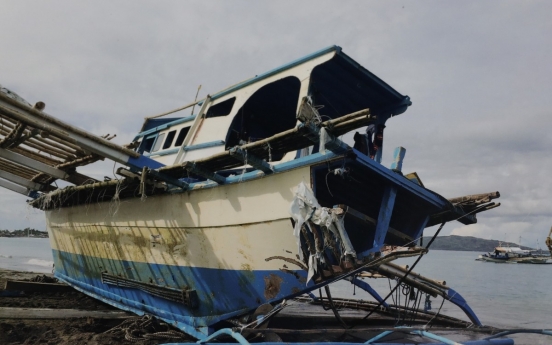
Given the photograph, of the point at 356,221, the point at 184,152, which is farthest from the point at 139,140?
the point at 356,221

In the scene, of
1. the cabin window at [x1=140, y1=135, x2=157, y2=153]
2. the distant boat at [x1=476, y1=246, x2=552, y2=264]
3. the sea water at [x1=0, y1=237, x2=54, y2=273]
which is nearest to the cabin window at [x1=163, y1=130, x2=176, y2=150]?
the cabin window at [x1=140, y1=135, x2=157, y2=153]

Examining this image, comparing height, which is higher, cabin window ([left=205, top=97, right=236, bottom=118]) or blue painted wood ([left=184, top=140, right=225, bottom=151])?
cabin window ([left=205, top=97, right=236, bottom=118])

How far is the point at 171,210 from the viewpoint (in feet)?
23.9

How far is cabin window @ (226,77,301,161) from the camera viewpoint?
739 cm

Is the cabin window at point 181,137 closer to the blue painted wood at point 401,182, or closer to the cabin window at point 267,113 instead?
the cabin window at point 267,113

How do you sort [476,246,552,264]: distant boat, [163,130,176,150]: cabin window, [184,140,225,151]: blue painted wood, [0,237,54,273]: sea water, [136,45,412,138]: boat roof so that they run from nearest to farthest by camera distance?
[136,45,412,138]: boat roof, [184,140,225,151]: blue painted wood, [163,130,176,150]: cabin window, [0,237,54,273]: sea water, [476,246,552,264]: distant boat

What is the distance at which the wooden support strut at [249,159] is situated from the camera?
5355 millimetres

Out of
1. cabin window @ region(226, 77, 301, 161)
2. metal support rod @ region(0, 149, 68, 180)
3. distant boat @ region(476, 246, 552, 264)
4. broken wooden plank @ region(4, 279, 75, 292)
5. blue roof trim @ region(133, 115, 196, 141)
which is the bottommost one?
distant boat @ region(476, 246, 552, 264)

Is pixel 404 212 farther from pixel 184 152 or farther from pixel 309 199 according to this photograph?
pixel 184 152

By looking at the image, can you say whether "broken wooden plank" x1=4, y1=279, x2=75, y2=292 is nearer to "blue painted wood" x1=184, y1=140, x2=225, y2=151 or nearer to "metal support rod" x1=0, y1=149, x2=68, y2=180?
"metal support rod" x1=0, y1=149, x2=68, y2=180


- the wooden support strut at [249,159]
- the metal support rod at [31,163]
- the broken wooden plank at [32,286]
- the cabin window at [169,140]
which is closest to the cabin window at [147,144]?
the cabin window at [169,140]

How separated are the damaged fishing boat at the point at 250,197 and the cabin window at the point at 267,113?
3cm

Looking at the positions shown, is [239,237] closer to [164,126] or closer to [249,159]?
[249,159]

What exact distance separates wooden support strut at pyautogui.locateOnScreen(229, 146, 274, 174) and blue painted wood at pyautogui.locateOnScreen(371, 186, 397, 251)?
69.6 inches
